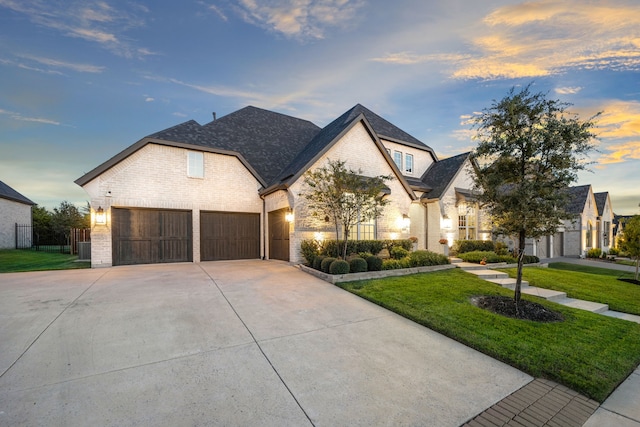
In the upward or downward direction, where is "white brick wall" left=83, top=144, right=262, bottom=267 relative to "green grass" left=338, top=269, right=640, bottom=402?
upward

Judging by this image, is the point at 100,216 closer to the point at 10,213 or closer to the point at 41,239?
the point at 10,213

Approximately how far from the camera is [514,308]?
5.83 meters

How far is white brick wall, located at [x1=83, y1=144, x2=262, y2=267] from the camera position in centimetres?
1089

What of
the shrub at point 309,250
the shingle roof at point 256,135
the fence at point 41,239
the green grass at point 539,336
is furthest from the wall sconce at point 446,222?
the fence at point 41,239

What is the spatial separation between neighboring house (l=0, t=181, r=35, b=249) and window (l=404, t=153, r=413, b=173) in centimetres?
2968

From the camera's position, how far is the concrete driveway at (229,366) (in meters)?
2.47

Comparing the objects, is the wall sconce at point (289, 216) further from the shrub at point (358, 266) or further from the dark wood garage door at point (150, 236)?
the dark wood garage door at point (150, 236)

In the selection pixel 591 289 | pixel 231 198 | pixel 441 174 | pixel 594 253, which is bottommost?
pixel 594 253

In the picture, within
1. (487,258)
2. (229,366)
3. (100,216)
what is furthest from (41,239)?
(487,258)

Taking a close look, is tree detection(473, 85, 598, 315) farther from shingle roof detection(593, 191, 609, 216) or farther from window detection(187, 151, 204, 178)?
shingle roof detection(593, 191, 609, 216)

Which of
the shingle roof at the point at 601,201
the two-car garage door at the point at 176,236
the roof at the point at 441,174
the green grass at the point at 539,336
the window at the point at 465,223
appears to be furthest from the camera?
the shingle roof at the point at 601,201

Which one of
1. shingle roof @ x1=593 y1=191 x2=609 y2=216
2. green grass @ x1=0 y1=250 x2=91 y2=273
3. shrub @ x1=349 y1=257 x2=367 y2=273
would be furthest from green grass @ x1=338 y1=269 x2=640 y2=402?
shingle roof @ x1=593 y1=191 x2=609 y2=216

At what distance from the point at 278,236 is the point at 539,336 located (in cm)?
1046

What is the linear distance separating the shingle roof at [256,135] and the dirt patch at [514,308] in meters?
11.1
